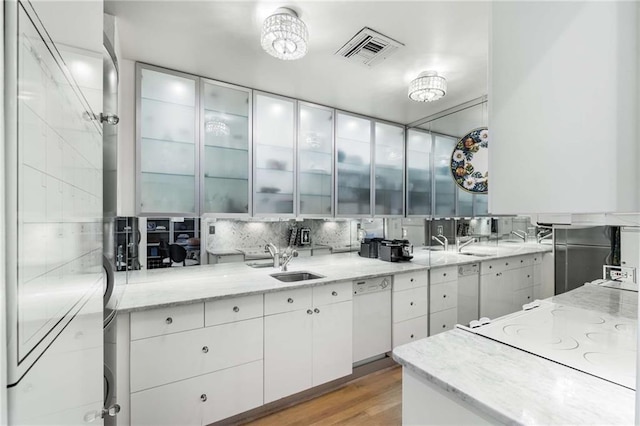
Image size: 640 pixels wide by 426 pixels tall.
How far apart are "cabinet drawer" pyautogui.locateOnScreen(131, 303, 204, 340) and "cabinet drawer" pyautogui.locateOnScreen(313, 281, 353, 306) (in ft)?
2.81

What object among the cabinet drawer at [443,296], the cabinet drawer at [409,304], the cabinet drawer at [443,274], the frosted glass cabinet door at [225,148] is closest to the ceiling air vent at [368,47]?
the frosted glass cabinet door at [225,148]

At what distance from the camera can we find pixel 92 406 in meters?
0.78

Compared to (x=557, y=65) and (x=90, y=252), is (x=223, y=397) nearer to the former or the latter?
(x=90, y=252)

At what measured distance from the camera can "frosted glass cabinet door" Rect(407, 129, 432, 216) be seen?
3.40 meters

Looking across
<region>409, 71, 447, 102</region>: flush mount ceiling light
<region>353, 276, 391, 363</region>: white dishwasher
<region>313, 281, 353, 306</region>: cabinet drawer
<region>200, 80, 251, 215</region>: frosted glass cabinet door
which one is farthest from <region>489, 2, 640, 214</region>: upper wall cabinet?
<region>200, 80, 251, 215</region>: frosted glass cabinet door

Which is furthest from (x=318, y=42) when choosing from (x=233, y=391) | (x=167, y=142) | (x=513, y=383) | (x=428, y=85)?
(x=233, y=391)

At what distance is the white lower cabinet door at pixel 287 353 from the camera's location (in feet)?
6.87

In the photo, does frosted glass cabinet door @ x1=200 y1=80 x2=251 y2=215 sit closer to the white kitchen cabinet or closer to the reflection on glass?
the reflection on glass

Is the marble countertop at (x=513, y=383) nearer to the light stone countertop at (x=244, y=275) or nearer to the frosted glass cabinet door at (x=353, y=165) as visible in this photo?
the light stone countertop at (x=244, y=275)

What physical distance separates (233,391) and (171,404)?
367 millimetres

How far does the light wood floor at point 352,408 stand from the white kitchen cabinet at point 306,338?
0.39 feet

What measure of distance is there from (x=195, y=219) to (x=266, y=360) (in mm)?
1231

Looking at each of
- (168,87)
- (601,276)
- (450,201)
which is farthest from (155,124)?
(601,276)

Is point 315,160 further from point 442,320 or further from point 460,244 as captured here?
point 442,320
